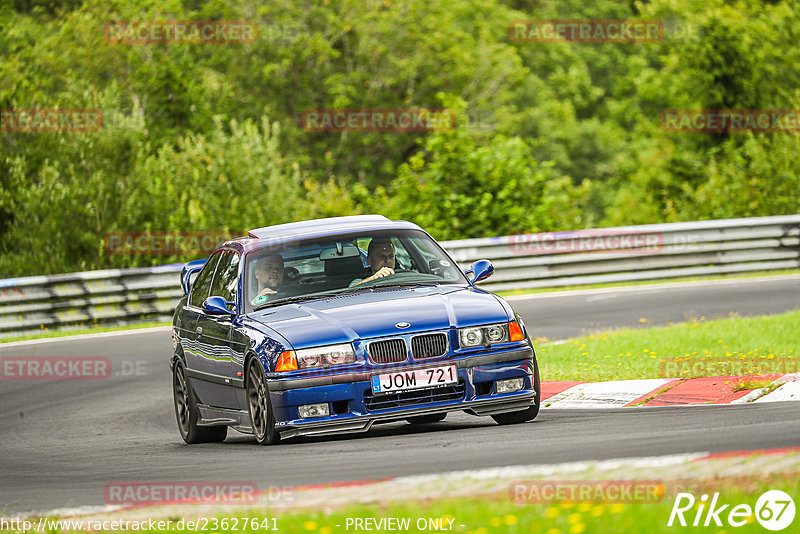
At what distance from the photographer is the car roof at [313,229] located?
10.0 meters

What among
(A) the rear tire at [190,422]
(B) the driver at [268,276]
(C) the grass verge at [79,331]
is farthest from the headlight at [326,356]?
(C) the grass verge at [79,331]

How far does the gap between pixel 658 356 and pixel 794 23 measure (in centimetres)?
3597

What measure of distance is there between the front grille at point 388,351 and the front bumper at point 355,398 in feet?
0.22

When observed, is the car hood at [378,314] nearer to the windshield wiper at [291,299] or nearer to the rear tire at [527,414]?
the windshield wiper at [291,299]

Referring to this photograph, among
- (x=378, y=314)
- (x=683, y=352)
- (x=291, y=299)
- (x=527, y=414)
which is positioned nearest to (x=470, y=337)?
(x=378, y=314)

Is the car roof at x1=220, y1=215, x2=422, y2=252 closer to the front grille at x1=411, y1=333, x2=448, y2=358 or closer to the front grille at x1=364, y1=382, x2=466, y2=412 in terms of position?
the front grille at x1=411, y1=333, x2=448, y2=358

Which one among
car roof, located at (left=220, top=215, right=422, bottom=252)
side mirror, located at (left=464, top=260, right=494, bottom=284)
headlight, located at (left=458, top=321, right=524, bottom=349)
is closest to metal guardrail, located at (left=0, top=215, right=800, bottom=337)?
car roof, located at (left=220, top=215, right=422, bottom=252)

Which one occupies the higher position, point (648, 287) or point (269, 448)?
point (269, 448)

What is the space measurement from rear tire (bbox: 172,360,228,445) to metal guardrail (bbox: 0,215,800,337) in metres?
10.6

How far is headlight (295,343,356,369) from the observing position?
855 centimetres

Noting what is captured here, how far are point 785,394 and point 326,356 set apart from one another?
344cm

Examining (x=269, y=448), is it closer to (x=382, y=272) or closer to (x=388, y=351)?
(x=388, y=351)

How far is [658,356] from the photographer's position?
12.5 meters

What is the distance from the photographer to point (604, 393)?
10805 mm
